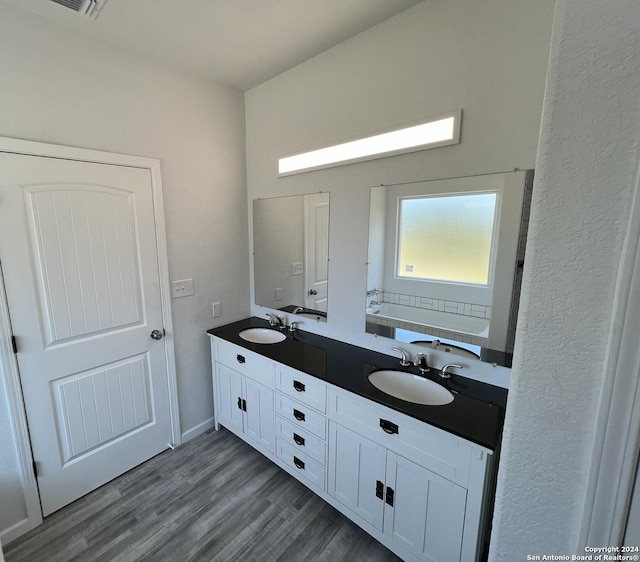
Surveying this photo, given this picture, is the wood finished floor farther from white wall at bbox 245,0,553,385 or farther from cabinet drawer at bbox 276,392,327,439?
white wall at bbox 245,0,553,385

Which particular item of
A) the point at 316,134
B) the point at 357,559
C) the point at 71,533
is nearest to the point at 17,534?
the point at 71,533

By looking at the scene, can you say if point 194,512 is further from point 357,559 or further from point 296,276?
point 296,276

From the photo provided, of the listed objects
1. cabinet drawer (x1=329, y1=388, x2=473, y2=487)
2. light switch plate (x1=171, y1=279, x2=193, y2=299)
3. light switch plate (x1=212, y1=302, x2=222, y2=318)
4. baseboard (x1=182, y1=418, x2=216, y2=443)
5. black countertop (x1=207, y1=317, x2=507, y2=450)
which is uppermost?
light switch plate (x1=171, y1=279, x2=193, y2=299)

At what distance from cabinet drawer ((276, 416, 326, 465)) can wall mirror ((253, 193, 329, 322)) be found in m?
0.73

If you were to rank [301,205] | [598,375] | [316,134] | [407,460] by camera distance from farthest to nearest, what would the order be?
[301,205] < [316,134] < [407,460] < [598,375]

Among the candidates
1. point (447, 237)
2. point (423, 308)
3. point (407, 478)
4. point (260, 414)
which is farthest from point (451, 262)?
point (260, 414)

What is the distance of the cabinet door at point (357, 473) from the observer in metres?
1.47

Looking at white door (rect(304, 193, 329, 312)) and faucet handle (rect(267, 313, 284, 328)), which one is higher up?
white door (rect(304, 193, 329, 312))

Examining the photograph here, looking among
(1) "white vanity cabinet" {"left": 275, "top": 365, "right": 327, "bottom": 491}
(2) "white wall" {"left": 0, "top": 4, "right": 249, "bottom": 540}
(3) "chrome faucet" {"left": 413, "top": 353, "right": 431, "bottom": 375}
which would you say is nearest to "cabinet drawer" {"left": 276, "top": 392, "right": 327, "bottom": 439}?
(1) "white vanity cabinet" {"left": 275, "top": 365, "right": 327, "bottom": 491}

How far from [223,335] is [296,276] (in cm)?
70

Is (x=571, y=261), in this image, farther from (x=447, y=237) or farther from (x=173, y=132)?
(x=173, y=132)

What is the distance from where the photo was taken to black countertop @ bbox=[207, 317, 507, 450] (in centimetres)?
121

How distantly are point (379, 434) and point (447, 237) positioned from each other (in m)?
1.05

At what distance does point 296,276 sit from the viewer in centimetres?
229
